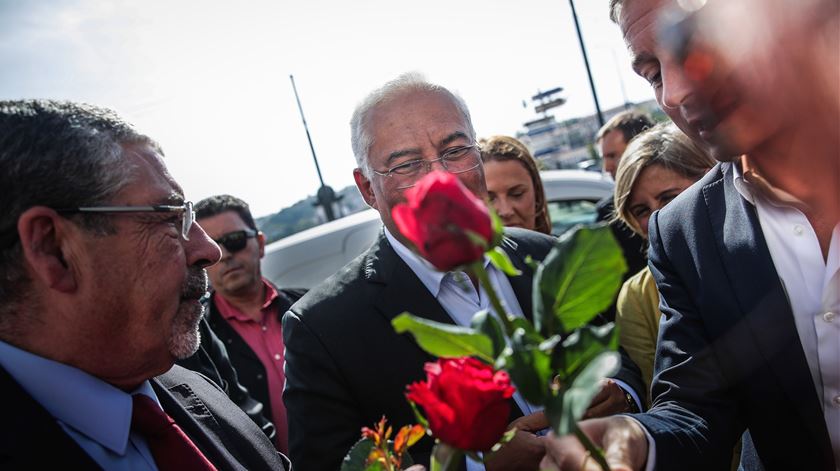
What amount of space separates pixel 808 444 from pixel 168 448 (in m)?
1.68

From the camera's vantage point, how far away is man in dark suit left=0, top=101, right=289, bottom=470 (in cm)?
140

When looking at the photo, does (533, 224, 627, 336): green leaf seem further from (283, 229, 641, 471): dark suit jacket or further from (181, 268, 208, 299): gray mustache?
(181, 268, 208, 299): gray mustache

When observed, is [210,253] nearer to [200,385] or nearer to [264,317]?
[200,385]

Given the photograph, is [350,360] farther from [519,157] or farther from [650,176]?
[519,157]

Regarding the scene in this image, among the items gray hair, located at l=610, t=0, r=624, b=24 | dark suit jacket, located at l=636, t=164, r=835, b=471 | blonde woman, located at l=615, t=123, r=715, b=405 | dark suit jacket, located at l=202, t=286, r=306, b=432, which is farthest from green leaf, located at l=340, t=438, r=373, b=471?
dark suit jacket, located at l=202, t=286, r=306, b=432

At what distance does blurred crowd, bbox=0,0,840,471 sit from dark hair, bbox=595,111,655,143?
3383 mm

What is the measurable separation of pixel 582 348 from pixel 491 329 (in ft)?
0.37

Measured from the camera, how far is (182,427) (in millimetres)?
1798

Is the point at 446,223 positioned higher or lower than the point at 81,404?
higher

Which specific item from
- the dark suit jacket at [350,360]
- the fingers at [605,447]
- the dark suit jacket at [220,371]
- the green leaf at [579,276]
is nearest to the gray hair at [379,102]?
the dark suit jacket at [350,360]

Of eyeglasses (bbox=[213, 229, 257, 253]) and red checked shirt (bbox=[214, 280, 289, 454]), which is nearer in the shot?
red checked shirt (bbox=[214, 280, 289, 454])

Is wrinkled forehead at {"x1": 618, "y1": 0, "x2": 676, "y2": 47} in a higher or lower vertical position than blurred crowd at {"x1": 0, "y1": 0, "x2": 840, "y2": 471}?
higher

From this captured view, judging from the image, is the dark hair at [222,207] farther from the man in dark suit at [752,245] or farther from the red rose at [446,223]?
the red rose at [446,223]

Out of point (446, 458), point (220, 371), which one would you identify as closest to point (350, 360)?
point (446, 458)
